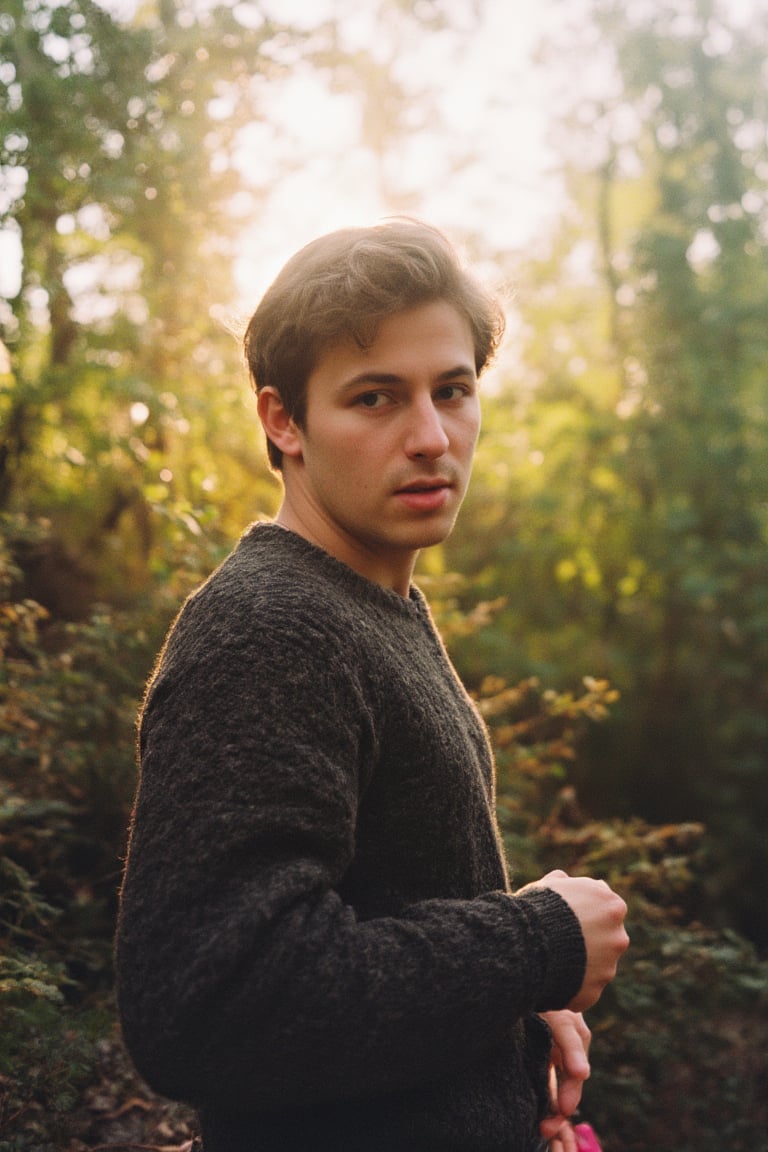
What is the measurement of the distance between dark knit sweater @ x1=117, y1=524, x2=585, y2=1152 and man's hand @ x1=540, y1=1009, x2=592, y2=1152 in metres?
0.11

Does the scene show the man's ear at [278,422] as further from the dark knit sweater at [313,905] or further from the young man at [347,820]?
the dark knit sweater at [313,905]

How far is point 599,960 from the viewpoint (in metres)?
1.33

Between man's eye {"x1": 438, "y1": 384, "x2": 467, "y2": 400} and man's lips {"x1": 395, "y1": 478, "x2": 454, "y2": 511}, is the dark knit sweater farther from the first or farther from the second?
man's eye {"x1": 438, "y1": 384, "x2": 467, "y2": 400}

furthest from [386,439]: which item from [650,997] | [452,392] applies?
[650,997]

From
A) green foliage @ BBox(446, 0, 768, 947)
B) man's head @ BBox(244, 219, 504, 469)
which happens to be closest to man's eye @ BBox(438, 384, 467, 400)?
man's head @ BBox(244, 219, 504, 469)

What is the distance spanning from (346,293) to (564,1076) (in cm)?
130

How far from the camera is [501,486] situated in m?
7.31

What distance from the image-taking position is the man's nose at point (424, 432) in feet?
5.02

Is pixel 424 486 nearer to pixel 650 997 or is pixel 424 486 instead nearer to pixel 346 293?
pixel 346 293

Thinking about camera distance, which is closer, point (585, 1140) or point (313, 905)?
Result: point (313, 905)

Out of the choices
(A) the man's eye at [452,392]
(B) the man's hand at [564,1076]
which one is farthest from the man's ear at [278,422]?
(B) the man's hand at [564,1076]

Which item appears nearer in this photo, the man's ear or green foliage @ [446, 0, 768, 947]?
the man's ear

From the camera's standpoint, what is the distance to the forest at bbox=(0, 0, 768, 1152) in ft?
10.7

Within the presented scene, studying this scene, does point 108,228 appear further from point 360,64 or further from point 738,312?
point 738,312
